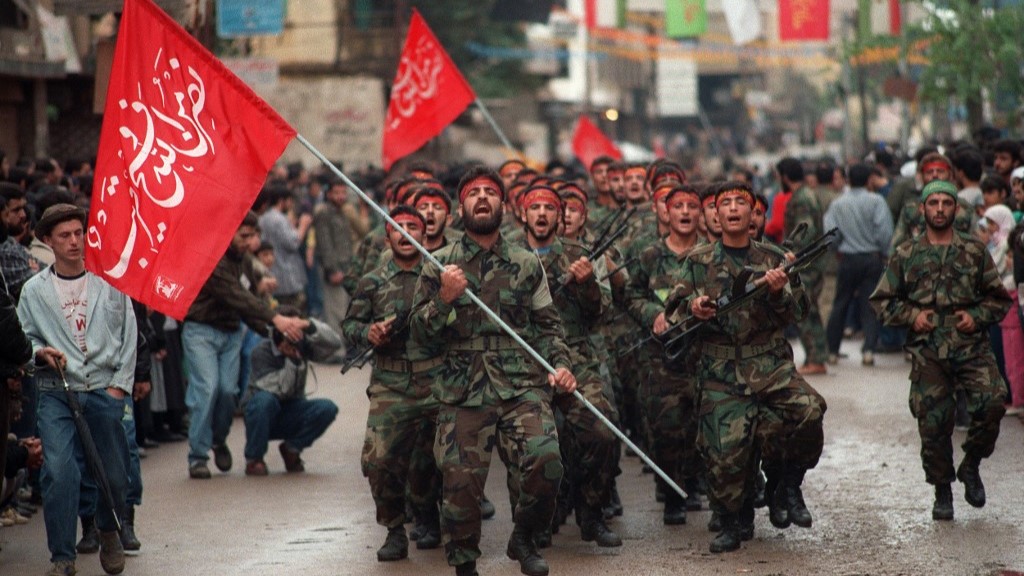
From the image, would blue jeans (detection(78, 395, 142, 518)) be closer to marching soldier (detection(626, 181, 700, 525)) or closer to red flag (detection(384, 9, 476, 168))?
marching soldier (detection(626, 181, 700, 525))

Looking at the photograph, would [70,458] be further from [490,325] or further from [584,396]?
[584,396]

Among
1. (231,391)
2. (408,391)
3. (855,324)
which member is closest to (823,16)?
(855,324)

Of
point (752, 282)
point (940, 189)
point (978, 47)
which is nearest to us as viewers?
point (752, 282)

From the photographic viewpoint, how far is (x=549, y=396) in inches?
A: 341

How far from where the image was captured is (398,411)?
9.12 metres

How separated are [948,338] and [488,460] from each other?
2.86m

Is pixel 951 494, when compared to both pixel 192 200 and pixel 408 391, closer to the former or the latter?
pixel 408 391

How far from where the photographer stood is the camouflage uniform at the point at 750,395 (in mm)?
8883

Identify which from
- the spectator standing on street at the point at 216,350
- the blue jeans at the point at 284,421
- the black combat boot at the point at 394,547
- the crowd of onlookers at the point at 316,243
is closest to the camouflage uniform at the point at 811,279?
the crowd of onlookers at the point at 316,243

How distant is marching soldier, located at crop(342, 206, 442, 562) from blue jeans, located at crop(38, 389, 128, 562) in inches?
51.1

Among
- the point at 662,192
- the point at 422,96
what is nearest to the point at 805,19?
the point at 422,96

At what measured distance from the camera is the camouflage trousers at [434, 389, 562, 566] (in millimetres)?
8172

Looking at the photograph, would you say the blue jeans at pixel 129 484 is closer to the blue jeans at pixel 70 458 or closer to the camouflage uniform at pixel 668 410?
the blue jeans at pixel 70 458

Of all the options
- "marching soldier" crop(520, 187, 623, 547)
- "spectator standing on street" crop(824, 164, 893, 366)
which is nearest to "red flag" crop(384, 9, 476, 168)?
"spectator standing on street" crop(824, 164, 893, 366)
